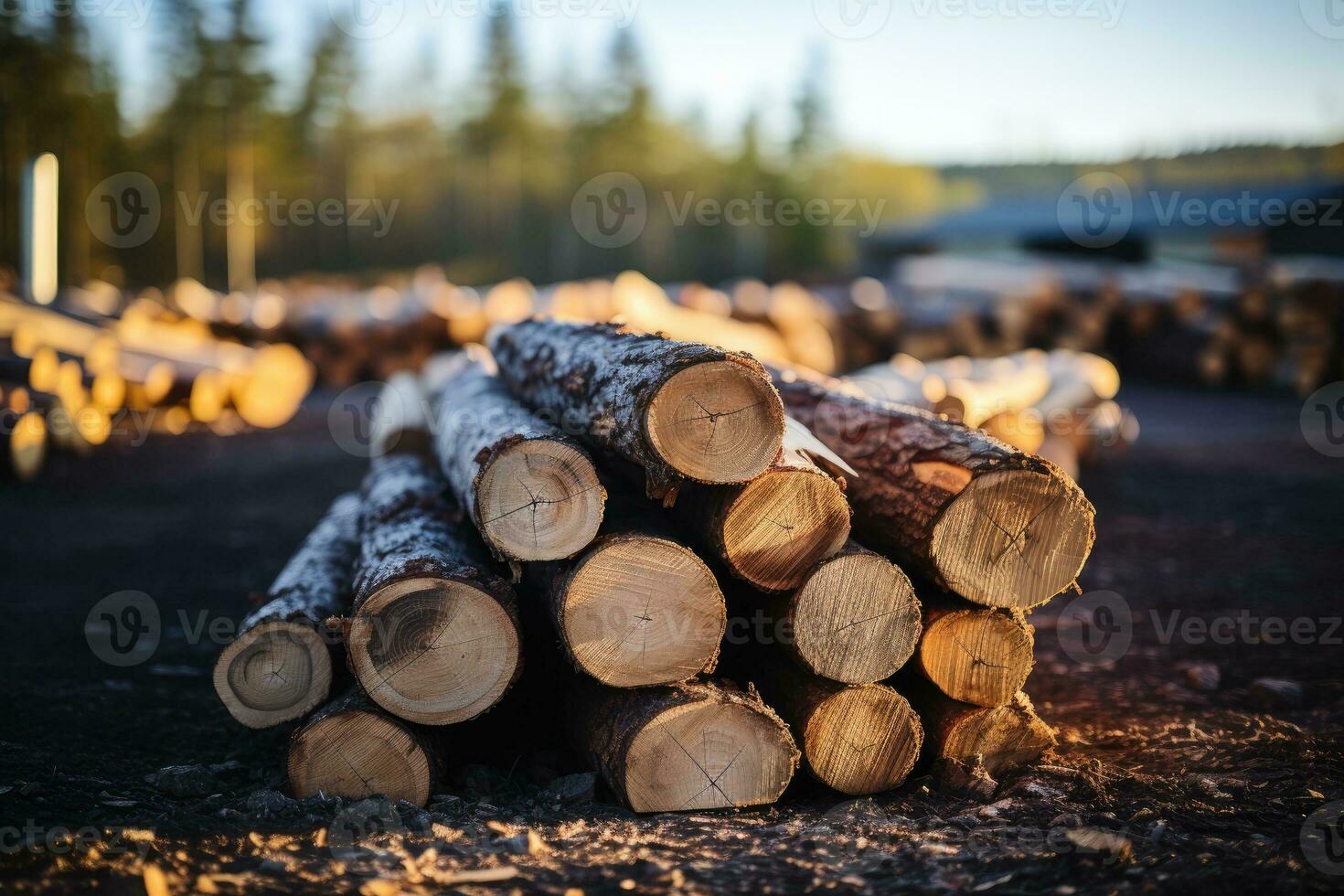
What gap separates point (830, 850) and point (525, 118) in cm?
4103

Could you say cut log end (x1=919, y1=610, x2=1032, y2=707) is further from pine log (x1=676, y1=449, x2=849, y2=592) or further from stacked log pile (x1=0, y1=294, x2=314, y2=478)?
stacked log pile (x1=0, y1=294, x2=314, y2=478)

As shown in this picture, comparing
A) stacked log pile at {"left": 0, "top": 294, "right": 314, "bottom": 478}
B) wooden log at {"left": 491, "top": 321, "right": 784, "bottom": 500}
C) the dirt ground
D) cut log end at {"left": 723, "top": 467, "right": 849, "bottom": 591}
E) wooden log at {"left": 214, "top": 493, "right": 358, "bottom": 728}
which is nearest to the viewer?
the dirt ground

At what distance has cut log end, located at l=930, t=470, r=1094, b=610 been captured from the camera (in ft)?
10.4

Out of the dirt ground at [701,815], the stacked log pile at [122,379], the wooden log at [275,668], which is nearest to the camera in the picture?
the dirt ground at [701,815]

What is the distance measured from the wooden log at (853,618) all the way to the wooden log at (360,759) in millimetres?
1245

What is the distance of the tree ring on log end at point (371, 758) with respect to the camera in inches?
122

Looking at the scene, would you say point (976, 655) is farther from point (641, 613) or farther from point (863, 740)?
point (641, 613)

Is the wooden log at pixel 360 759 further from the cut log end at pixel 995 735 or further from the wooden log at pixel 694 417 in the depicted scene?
the cut log end at pixel 995 735

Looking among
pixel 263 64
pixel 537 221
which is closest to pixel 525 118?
pixel 537 221

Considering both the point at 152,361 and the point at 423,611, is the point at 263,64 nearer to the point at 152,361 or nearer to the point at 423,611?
the point at 152,361

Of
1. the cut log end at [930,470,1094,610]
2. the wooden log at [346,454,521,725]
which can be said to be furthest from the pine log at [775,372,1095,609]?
the wooden log at [346,454,521,725]

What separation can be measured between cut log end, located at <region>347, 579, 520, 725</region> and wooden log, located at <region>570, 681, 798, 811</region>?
41 centimetres

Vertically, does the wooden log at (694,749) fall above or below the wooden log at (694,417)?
below

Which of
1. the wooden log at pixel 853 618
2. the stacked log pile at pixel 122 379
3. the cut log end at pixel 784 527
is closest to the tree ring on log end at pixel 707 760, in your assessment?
the wooden log at pixel 853 618
